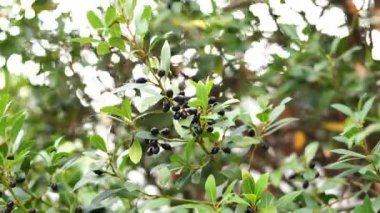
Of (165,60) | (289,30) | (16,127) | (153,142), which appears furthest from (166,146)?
(289,30)

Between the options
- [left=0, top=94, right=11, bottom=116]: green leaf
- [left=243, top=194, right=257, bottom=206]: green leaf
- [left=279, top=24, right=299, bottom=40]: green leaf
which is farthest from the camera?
[left=279, top=24, right=299, bottom=40]: green leaf

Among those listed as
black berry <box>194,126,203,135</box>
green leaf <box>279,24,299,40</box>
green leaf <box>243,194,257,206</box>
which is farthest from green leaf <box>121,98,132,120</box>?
green leaf <box>279,24,299,40</box>

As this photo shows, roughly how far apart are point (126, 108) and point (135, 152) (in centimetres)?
7

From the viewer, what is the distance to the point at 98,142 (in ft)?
3.28

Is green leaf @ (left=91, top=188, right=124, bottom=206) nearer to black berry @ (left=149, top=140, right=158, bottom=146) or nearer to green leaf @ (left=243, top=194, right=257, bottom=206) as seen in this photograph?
black berry @ (left=149, top=140, right=158, bottom=146)

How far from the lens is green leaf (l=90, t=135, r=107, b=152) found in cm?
99

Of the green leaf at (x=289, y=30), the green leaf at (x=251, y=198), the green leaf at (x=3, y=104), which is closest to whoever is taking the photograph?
the green leaf at (x=251, y=198)

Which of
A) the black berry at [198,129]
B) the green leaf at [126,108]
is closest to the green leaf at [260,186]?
the black berry at [198,129]

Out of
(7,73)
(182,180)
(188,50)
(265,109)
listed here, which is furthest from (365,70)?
(7,73)

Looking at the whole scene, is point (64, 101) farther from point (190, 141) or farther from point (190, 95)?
point (190, 141)

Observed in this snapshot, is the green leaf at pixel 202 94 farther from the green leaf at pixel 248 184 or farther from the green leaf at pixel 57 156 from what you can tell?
the green leaf at pixel 57 156

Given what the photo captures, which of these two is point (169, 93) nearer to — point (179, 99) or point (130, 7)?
point (179, 99)

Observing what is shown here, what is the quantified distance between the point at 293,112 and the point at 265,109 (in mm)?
790

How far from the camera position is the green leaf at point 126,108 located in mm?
940
